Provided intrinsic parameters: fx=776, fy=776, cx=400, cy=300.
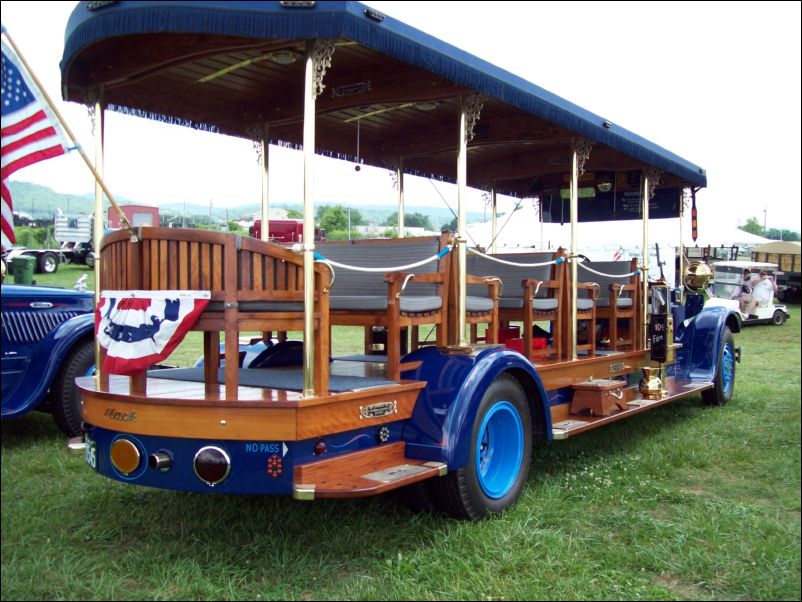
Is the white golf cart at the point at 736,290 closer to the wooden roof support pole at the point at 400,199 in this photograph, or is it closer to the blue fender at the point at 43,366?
the wooden roof support pole at the point at 400,199

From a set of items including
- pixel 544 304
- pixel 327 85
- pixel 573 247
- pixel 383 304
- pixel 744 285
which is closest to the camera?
pixel 383 304

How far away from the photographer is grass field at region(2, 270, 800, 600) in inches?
136

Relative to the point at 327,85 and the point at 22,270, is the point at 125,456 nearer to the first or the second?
the point at 327,85

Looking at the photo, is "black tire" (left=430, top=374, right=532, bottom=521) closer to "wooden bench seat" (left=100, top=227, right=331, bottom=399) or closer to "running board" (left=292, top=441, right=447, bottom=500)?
"running board" (left=292, top=441, right=447, bottom=500)

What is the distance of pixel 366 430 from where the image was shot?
12.9 feet

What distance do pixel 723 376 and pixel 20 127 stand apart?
7.28 m

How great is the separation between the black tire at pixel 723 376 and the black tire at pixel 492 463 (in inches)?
158

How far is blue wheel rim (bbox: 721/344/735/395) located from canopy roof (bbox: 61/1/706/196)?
2.32 meters

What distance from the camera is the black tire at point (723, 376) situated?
807 centimetres

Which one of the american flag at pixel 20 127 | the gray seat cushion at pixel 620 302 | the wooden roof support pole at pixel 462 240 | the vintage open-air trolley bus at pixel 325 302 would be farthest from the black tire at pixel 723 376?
the american flag at pixel 20 127

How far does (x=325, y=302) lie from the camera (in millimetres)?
3723

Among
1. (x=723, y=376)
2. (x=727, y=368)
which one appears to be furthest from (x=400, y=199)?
(x=727, y=368)

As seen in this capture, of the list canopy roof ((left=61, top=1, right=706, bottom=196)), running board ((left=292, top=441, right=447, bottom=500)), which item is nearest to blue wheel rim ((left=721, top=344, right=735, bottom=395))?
canopy roof ((left=61, top=1, right=706, bottom=196))

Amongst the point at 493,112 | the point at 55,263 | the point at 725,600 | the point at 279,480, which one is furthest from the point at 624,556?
the point at 55,263
